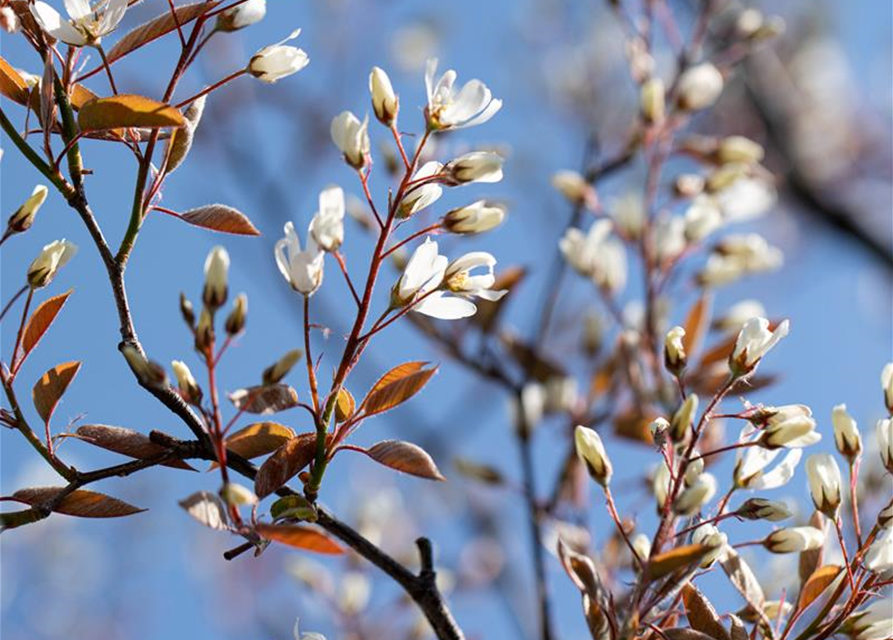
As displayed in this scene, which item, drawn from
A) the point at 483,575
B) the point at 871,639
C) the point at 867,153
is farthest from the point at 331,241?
the point at 867,153

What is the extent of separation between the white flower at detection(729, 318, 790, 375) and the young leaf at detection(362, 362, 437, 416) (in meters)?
0.24

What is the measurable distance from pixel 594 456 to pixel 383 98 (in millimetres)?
340

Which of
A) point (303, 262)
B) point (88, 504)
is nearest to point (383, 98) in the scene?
point (303, 262)

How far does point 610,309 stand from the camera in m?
1.69

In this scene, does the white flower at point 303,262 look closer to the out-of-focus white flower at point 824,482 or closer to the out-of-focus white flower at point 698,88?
the out-of-focus white flower at point 824,482

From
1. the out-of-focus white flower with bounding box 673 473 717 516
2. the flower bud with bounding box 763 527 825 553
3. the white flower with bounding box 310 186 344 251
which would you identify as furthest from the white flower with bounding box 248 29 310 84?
the flower bud with bounding box 763 527 825 553

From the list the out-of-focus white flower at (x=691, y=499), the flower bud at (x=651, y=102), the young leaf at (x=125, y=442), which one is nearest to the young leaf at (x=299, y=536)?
the young leaf at (x=125, y=442)

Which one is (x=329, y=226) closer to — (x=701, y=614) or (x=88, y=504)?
(x=88, y=504)

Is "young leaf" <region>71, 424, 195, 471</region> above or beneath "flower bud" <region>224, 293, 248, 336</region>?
beneath

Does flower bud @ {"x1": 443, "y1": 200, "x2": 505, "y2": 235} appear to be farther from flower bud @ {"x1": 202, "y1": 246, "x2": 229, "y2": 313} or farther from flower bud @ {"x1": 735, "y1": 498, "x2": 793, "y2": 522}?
flower bud @ {"x1": 735, "y1": 498, "x2": 793, "y2": 522}

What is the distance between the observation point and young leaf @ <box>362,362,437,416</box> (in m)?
0.84

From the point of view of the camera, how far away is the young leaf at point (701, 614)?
85cm

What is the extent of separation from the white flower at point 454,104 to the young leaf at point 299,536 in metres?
0.35

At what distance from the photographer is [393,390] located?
84cm
